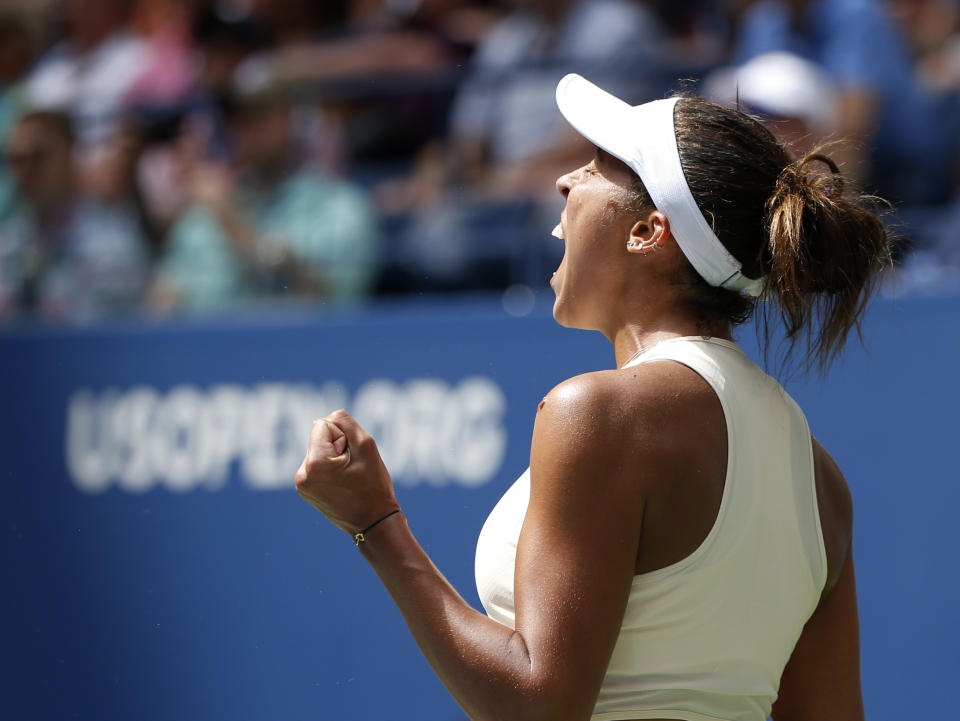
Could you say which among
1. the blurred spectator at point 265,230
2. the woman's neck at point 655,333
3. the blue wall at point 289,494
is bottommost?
the blue wall at point 289,494

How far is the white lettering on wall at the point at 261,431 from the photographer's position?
3.29m

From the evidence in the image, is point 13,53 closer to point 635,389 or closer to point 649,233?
point 649,233

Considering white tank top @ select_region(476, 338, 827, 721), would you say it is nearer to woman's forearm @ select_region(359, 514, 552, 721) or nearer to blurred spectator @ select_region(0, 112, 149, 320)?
woman's forearm @ select_region(359, 514, 552, 721)

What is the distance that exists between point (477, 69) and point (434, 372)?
57.7 inches

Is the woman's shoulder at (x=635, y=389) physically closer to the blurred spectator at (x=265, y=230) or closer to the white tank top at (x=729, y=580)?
the white tank top at (x=729, y=580)

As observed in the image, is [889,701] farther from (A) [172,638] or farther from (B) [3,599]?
(B) [3,599]

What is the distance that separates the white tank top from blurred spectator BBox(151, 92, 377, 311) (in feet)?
8.30

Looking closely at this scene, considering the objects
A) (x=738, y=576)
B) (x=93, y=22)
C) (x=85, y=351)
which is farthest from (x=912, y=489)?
(x=93, y=22)

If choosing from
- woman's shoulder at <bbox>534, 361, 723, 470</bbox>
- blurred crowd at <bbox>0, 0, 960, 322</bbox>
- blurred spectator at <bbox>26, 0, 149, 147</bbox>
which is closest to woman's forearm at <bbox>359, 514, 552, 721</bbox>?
woman's shoulder at <bbox>534, 361, 723, 470</bbox>

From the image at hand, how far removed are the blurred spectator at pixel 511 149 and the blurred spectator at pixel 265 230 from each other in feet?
0.68

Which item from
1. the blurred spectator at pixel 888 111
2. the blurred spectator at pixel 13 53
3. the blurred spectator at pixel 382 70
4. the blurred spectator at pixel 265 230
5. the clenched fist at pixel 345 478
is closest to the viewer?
the clenched fist at pixel 345 478

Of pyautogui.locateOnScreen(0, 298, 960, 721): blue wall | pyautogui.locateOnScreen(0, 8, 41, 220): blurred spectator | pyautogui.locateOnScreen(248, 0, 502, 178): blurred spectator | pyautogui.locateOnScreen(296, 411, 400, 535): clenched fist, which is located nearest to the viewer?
pyautogui.locateOnScreen(296, 411, 400, 535): clenched fist

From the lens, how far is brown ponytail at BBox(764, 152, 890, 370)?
1.40m

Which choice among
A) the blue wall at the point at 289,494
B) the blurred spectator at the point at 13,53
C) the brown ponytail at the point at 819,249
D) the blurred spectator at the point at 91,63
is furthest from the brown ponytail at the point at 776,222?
the blurred spectator at the point at 13,53
